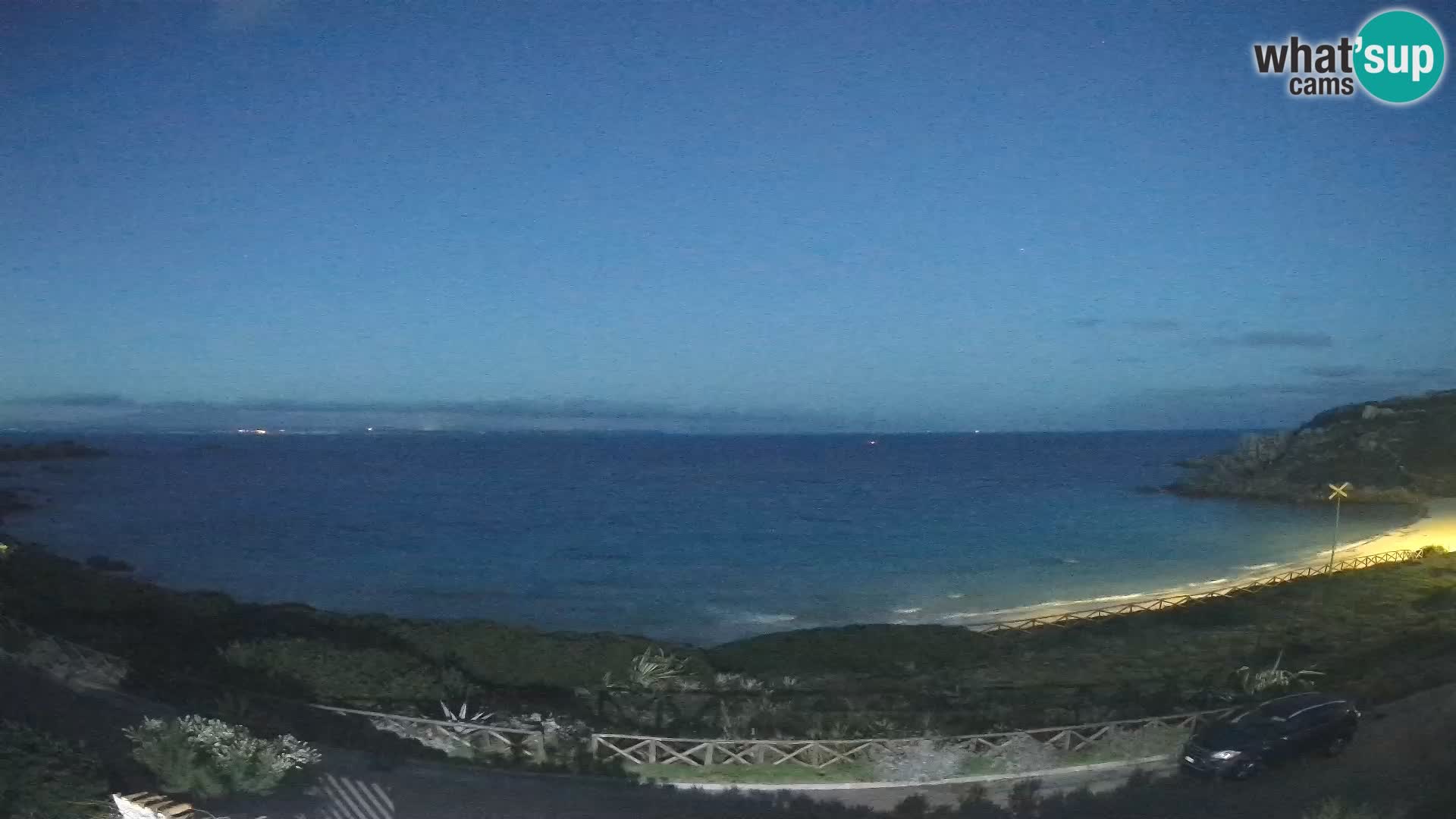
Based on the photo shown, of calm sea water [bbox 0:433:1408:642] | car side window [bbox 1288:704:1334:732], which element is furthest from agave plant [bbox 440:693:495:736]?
calm sea water [bbox 0:433:1408:642]

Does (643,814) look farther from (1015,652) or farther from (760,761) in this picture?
(1015,652)

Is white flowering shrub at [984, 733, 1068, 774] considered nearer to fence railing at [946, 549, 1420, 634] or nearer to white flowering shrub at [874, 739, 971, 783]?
white flowering shrub at [874, 739, 971, 783]

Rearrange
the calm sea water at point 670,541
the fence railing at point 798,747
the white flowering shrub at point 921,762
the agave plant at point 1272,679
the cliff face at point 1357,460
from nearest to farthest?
the white flowering shrub at point 921,762 → the fence railing at point 798,747 → the agave plant at point 1272,679 → the calm sea water at point 670,541 → the cliff face at point 1357,460

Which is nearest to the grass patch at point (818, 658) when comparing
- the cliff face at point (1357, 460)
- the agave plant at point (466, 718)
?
the agave plant at point (466, 718)

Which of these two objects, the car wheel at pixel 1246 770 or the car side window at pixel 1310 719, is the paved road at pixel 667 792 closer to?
the car wheel at pixel 1246 770

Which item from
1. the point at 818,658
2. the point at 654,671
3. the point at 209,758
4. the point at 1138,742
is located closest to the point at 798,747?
the point at 1138,742

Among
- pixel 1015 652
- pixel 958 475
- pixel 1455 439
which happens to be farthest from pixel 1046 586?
pixel 958 475

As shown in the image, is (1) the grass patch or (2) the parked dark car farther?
(1) the grass patch
